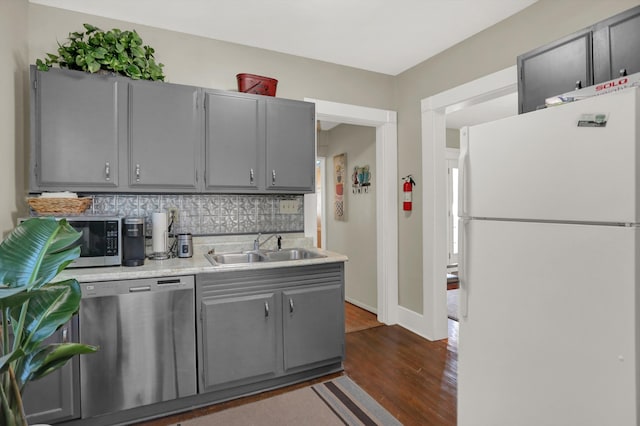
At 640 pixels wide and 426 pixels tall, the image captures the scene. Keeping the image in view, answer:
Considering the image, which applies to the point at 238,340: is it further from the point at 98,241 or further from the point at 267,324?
the point at 98,241

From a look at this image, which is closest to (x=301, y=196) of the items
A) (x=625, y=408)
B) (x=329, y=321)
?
(x=329, y=321)

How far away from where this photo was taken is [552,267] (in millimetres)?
1392

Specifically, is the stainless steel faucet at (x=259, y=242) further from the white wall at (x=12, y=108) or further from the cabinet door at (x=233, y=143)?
the white wall at (x=12, y=108)

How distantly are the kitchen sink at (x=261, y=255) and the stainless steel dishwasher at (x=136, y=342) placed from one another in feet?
1.99

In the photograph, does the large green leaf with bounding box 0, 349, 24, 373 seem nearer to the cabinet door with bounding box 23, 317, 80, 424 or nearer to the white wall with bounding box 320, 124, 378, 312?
the cabinet door with bounding box 23, 317, 80, 424

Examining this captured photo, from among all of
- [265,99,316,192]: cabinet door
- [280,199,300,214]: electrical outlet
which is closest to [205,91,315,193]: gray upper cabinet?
[265,99,316,192]: cabinet door

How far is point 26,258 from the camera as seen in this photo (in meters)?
0.97

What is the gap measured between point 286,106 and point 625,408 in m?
2.60

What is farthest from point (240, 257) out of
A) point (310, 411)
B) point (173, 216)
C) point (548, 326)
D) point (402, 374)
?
point (548, 326)

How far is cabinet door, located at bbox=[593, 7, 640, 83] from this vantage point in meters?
1.62

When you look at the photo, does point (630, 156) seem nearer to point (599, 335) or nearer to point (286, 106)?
point (599, 335)

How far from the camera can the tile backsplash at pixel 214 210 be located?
2.58 m

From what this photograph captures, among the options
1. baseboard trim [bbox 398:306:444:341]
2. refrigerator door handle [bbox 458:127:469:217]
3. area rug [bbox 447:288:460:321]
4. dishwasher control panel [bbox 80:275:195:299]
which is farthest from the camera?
area rug [bbox 447:288:460:321]

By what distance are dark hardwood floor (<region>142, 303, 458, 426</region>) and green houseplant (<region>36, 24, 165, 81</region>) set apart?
2289 millimetres
